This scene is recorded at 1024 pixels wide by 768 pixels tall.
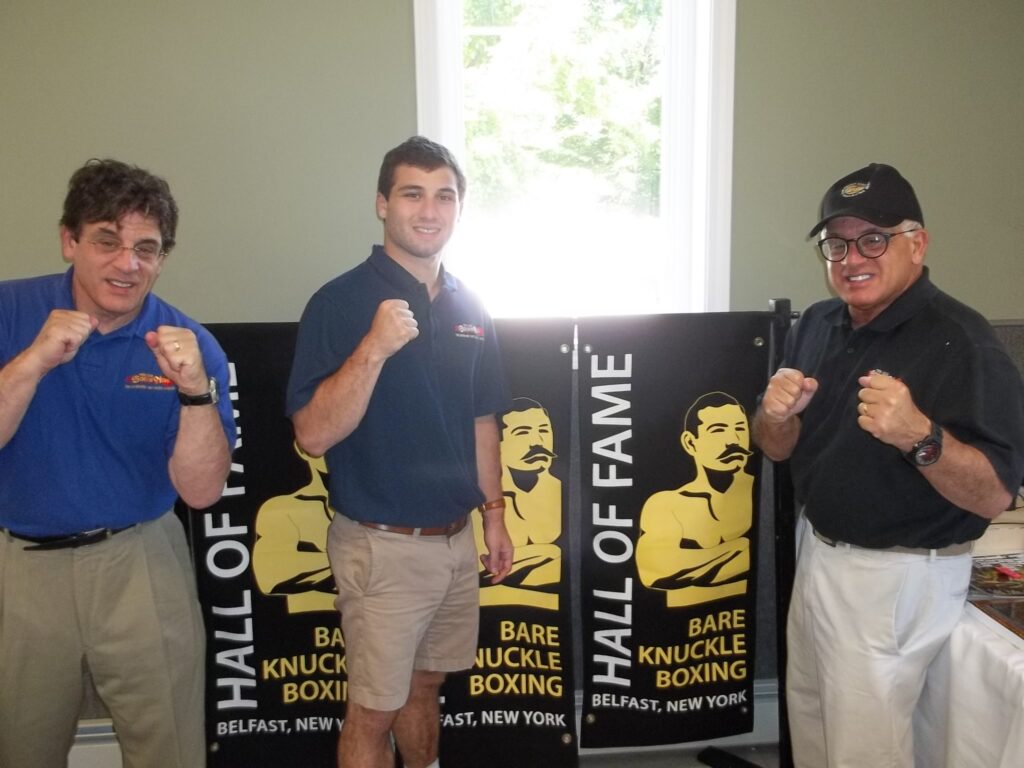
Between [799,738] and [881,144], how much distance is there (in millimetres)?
1781

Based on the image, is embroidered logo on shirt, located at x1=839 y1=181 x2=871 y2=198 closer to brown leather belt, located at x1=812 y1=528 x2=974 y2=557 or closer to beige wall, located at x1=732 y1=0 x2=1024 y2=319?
beige wall, located at x1=732 y1=0 x2=1024 y2=319

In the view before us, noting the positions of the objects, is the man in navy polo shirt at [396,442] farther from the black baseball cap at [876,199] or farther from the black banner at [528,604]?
the black baseball cap at [876,199]

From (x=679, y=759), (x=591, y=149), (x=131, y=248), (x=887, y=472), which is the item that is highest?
(x=591, y=149)

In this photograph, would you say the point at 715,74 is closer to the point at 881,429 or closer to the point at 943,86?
the point at 943,86

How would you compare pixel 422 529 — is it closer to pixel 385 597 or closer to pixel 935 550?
pixel 385 597

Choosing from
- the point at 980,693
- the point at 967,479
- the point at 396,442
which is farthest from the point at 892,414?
the point at 396,442

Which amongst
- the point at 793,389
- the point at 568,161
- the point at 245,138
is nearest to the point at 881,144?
the point at 568,161

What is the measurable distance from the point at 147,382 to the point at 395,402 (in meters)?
0.54

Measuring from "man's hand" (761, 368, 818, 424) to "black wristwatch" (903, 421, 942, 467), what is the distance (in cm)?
28

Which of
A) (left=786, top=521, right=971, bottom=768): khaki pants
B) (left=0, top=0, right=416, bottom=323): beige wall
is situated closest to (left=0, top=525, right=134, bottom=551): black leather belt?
(left=0, top=0, right=416, bottom=323): beige wall

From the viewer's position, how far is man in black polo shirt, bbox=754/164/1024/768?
1601 millimetres

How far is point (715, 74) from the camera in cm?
239

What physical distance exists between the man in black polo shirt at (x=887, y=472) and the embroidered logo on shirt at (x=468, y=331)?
2.37ft

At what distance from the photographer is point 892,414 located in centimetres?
152
